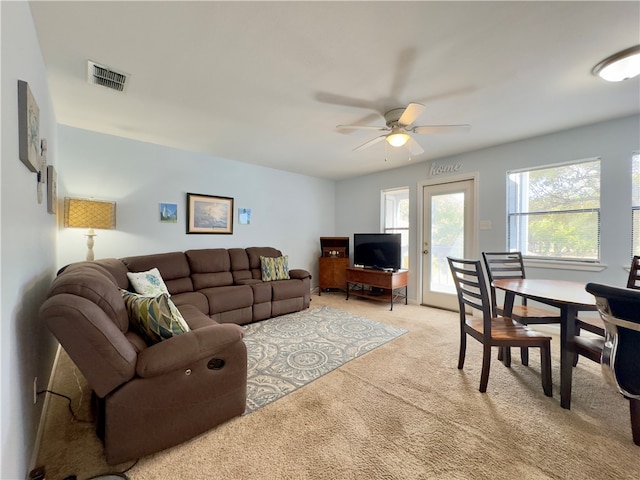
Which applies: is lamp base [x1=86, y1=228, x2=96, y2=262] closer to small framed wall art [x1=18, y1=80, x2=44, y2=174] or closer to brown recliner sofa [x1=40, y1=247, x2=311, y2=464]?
brown recliner sofa [x1=40, y1=247, x2=311, y2=464]

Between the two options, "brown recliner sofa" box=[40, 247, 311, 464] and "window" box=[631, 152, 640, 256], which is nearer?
"brown recliner sofa" box=[40, 247, 311, 464]

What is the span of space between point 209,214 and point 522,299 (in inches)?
170

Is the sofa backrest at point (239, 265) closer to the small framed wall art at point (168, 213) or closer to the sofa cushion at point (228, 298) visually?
the sofa cushion at point (228, 298)

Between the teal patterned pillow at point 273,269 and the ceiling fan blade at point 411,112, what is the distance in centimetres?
273

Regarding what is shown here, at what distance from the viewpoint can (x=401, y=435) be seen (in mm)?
1553

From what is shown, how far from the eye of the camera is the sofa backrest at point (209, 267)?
3.61 meters

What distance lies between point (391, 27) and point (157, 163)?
345cm

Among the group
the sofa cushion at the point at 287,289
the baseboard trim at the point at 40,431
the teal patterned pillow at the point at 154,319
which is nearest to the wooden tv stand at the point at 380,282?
the sofa cushion at the point at 287,289

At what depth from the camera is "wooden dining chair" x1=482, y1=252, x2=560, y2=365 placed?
2.21 m

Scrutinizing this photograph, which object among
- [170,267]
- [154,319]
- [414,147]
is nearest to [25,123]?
[154,319]

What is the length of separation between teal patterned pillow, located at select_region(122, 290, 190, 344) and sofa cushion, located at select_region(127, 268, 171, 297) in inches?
35.4

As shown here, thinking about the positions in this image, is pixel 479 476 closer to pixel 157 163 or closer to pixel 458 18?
pixel 458 18

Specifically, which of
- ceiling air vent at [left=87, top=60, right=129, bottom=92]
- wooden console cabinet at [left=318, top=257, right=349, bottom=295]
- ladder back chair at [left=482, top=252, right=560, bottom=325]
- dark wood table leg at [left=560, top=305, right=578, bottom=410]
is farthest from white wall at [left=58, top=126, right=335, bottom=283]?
dark wood table leg at [left=560, top=305, right=578, bottom=410]

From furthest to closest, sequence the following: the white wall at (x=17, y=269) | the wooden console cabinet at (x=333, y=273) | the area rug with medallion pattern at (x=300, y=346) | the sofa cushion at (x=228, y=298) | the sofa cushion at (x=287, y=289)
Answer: the wooden console cabinet at (x=333, y=273), the sofa cushion at (x=287, y=289), the sofa cushion at (x=228, y=298), the area rug with medallion pattern at (x=300, y=346), the white wall at (x=17, y=269)
